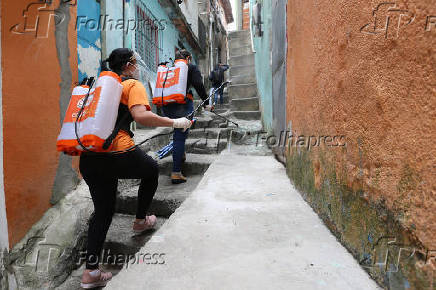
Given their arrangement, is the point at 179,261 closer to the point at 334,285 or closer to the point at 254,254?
the point at 254,254

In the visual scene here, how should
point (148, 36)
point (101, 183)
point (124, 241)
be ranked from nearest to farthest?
point (101, 183) < point (124, 241) < point (148, 36)

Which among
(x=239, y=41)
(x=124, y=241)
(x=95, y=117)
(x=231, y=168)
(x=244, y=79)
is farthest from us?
(x=239, y=41)

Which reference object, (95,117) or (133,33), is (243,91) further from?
(95,117)

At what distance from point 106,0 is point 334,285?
4.92 meters

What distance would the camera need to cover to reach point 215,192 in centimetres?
257

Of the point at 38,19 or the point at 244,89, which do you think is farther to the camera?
the point at 244,89

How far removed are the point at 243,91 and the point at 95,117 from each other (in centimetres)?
617

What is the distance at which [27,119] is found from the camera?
8.18 ft

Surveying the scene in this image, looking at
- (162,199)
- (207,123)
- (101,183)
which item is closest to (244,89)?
(207,123)

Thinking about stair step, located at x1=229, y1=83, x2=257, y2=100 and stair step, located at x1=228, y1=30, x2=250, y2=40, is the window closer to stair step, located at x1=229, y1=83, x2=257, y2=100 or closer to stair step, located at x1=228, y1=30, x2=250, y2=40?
stair step, located at x1=229, y1=83, x2=257, y2=100

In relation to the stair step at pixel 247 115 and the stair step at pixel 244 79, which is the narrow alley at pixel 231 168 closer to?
the stair step at pixel 247 115

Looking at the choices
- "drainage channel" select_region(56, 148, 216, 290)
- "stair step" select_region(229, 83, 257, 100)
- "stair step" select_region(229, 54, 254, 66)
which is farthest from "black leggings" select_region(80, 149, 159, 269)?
"stair step" select_region(229, 54, 254, 66)

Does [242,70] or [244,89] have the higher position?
[242,70]

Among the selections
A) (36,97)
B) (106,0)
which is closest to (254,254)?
(36,97)
